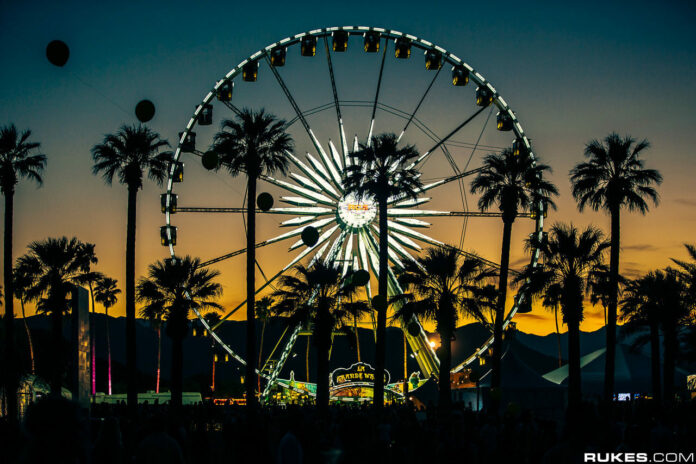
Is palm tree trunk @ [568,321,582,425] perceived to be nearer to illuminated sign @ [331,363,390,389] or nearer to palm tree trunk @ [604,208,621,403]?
palm tree trunk @ [604,208,621,403]

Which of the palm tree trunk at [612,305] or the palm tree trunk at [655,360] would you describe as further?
the palm tree trunk at [655,360]

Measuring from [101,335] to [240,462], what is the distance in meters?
166

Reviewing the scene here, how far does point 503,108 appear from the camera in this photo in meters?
38.1

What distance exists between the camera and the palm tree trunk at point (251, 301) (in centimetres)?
2832

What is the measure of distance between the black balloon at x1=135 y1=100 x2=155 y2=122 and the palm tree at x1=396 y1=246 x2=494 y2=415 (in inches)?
590

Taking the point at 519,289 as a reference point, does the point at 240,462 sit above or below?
below

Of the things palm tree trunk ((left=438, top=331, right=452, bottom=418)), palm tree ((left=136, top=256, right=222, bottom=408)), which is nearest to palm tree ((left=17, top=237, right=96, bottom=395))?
palm tree ((left=136, top=256, right=222, bottom=408))

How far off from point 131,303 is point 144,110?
1252 cm

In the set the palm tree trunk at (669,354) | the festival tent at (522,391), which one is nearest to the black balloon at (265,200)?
the festival tent at (522,391)

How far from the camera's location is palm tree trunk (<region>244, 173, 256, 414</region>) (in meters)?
28.3

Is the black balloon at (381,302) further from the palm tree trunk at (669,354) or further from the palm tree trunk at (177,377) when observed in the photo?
the palm tree trunk at (669,354)

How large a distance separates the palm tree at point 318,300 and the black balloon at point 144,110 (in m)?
14.1

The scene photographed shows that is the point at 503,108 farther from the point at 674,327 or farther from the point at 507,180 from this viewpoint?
the point at 674,327

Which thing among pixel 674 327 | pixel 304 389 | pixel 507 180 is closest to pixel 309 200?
pixel 507 180
